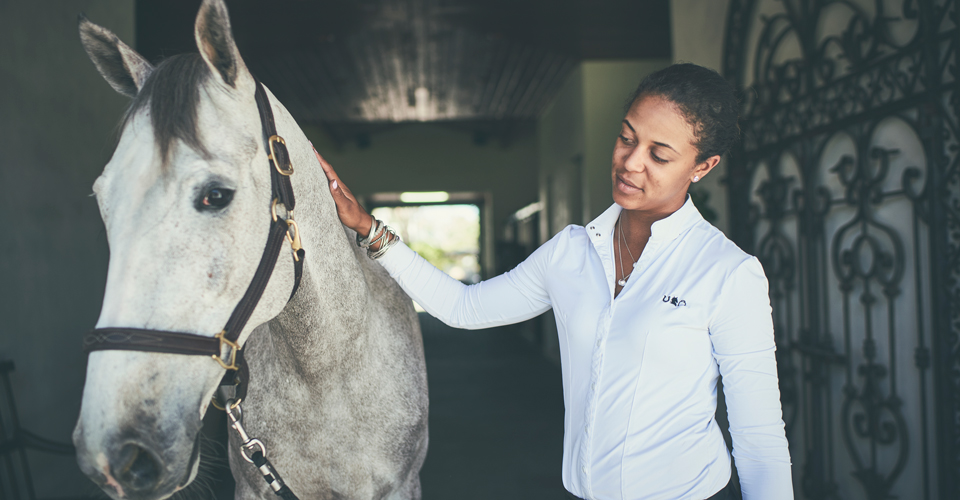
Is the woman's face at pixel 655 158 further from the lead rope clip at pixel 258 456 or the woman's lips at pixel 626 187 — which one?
the lead rope clip at pixel 258 456

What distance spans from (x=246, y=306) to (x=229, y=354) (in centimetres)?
7

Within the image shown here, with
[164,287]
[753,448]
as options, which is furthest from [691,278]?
[164,287]

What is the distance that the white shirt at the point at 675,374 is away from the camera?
0.95 m

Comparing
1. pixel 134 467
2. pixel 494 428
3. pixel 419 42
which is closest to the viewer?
pixel 134 467

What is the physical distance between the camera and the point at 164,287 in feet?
2.36

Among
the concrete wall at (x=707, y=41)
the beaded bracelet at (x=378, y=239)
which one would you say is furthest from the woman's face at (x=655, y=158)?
the concrete wall at (x=707, y=41)

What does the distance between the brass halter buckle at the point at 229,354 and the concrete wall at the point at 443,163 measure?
32.6 ft

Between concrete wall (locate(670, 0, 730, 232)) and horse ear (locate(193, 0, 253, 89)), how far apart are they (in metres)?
2.51

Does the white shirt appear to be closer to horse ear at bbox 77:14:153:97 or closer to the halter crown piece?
the halter crown piece

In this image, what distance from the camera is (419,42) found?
4.80 m

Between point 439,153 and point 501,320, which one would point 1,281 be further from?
point 439,153

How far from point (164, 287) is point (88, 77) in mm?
3012

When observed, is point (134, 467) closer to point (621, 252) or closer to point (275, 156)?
point (275, 156)

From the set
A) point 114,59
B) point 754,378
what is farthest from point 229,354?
point 754,378
